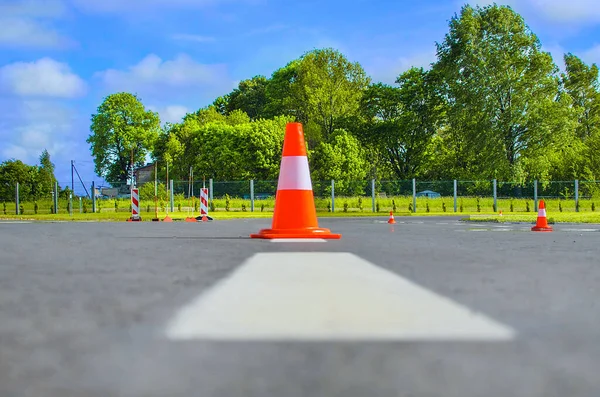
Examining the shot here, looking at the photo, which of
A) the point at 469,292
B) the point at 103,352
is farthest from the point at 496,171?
the point at 103,352

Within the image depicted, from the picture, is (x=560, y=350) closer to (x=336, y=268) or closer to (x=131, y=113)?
(x=336, y=268)

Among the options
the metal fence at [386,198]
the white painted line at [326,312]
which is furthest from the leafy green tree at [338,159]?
the white painted line at [326,312]

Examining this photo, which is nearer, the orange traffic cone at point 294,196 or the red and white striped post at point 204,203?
the orange traffic cone at point 294,196

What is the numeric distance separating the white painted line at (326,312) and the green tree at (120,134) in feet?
251

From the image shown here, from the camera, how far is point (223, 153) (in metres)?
66.8

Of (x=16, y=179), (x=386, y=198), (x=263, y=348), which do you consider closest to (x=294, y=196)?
(x=263, y=348)

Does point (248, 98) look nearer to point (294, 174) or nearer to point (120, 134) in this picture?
point (120, 134)

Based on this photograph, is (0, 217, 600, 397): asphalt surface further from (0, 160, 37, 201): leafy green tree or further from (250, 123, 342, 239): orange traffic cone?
(0, 160, 37, 201): leafy green tree

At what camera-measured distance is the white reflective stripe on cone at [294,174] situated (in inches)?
589

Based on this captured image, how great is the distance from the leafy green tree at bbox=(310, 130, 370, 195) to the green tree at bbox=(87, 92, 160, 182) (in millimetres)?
26891

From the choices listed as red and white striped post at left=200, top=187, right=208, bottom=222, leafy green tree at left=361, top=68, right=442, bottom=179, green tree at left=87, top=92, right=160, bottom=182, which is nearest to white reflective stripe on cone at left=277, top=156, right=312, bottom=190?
red and white striped post at left=200, top=187, right=208, bottom=222

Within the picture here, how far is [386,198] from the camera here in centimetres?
4353

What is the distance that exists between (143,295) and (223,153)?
60208 mm

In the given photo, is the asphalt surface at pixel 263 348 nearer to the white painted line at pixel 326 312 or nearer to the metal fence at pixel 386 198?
the white painted line at pixel 326 312
